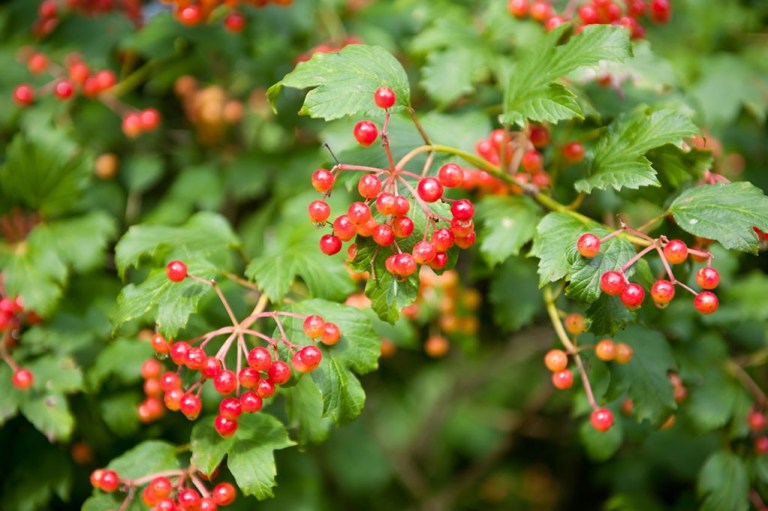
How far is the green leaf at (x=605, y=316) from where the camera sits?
1215 millimetres

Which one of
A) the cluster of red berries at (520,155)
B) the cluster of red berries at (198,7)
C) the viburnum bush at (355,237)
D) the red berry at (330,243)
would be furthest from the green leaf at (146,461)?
the cluster of red berries at (198,7)

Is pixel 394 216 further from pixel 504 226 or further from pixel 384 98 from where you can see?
pixel 504 226

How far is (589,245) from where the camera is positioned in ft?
3.82

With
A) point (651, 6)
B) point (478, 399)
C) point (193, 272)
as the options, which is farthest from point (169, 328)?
point (478, 399)

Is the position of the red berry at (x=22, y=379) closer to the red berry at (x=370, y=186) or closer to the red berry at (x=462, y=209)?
the red berry at (x=370, y=186)

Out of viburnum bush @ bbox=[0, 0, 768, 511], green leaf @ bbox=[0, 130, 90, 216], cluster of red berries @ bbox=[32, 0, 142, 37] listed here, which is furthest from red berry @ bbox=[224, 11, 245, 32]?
green leaf @ bbox=[0, 130, 90, 216]

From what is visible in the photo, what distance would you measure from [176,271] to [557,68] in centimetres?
91

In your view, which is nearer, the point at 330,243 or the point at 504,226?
the point at 330,243

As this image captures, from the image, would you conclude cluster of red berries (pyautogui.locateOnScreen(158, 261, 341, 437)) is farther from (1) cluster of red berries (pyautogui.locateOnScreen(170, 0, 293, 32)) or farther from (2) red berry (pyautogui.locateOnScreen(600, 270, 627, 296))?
(1) cluster of red berries (pyautogui.locateOnScreen(170, 0, 293, 32))

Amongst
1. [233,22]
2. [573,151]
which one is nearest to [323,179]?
[573,151]

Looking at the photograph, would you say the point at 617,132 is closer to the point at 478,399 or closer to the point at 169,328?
the point at 169,328

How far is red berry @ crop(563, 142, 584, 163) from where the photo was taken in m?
1.60

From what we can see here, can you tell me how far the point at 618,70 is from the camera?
1.66m

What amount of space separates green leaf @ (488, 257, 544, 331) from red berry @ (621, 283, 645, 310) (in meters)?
0.62
